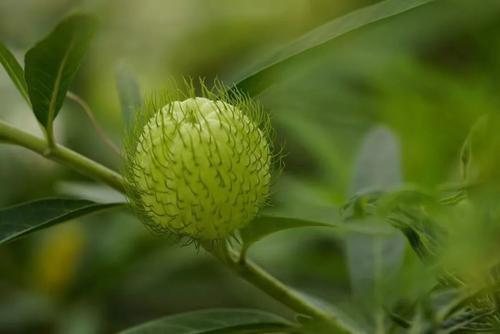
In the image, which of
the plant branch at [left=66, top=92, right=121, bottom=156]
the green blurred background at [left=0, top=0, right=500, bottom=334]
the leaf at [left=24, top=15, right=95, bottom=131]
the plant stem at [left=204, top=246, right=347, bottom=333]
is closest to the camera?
the leaf at [left=24, top=15, right=95, bottom=131]

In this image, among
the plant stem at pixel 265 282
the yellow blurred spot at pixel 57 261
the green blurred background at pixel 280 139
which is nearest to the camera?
the plant stem at pixel 265 282

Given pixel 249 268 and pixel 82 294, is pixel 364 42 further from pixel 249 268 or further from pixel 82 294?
pixel 249 268

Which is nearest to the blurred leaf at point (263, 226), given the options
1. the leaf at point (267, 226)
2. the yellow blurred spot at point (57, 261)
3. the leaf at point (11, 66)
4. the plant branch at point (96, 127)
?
the leaf at point (267, 226)

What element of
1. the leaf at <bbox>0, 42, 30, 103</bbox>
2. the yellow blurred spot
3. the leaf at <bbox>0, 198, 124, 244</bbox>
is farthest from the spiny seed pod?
the yellow blurred spot

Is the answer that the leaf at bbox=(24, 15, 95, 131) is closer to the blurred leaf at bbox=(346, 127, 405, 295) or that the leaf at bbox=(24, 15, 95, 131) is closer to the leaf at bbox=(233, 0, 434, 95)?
the leaf at bbox=(233, 0, 434, 95)

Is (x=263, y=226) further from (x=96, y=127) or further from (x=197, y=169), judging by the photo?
(x=96, y=127)

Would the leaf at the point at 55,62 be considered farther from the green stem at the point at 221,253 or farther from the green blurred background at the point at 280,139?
the green blurred background at the point at 280,139
